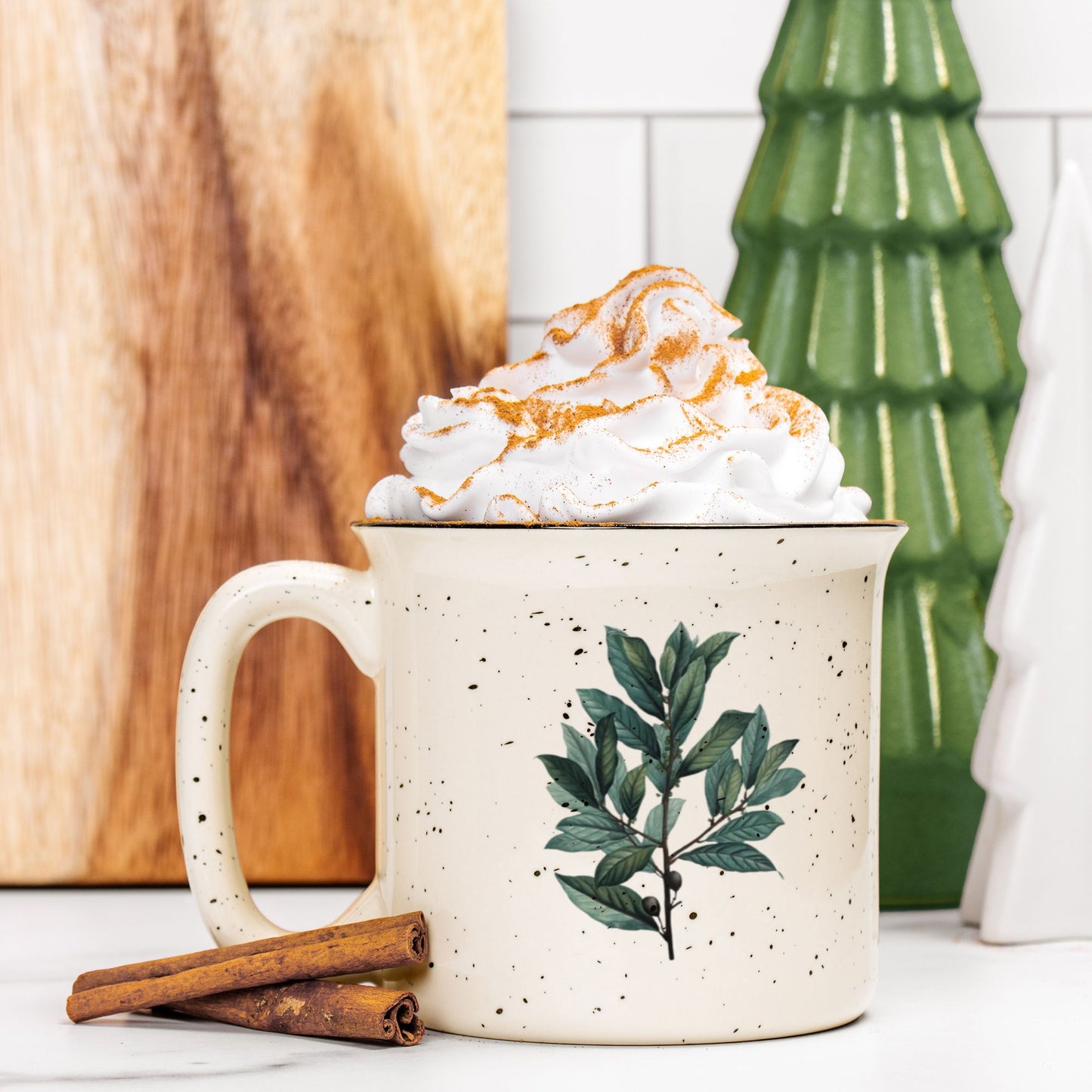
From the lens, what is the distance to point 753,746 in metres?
0.44

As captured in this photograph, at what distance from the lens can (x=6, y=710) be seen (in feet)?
2.33

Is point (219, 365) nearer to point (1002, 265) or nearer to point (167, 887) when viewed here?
point (167, 887)

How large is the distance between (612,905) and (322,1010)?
0.11 metres

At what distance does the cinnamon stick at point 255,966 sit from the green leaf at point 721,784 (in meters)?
0.11

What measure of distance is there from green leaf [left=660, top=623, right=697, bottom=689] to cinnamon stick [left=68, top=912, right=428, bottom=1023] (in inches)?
4.7

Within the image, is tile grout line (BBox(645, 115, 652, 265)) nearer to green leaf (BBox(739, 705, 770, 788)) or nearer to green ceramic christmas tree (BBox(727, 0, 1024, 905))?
green ceramic christmas tree (BBox(727, 0, 1024, 905))

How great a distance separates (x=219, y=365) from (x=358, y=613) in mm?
271

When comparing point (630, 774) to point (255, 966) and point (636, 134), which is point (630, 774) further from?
point (636, 134)

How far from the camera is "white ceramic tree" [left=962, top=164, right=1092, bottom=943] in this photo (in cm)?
58

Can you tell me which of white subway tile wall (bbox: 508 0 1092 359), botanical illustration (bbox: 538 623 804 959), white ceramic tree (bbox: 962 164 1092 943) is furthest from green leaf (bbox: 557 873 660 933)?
white subway tile wall (bbox: 508 0 1092 359)

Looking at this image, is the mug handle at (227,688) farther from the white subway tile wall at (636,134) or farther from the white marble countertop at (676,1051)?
the white subway tile wall at (636,134)

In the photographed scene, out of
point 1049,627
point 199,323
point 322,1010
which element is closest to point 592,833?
point 322,1010

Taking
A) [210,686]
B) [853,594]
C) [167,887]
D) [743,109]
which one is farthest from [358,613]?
[743,109]

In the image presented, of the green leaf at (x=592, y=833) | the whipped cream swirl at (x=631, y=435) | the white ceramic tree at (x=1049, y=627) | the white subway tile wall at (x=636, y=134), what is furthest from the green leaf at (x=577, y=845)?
the white subway tile wall at (x=636, y=134)
